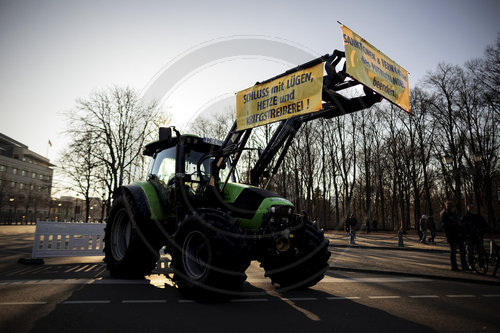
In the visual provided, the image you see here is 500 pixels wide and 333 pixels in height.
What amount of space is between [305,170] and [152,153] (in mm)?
29140

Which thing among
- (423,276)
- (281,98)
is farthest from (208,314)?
(423,276)

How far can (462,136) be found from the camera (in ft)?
98.8

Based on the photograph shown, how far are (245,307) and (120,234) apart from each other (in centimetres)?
428

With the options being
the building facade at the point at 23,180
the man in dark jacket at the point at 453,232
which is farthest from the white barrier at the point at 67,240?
the building facade at the point at 23,180

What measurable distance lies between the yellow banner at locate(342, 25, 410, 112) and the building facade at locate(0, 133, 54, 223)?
2624 inches

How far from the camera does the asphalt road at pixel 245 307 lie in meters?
3.66

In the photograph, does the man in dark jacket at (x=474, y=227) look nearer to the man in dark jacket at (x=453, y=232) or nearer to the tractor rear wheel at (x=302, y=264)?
the man in dark jacket at (x=453, y=232)

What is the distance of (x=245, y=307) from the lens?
176 inches

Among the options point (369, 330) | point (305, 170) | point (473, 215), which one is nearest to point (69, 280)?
point (369, 330)

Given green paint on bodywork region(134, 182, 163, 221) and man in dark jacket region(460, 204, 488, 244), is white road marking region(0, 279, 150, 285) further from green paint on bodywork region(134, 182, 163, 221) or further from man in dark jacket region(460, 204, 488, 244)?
man in dark jacket region(460, 204, 488, 244)

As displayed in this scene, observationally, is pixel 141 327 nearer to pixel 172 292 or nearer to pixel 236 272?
pixel 236 272

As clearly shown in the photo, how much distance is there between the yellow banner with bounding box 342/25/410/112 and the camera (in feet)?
14.7

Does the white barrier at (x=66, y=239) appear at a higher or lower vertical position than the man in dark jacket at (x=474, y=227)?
lower

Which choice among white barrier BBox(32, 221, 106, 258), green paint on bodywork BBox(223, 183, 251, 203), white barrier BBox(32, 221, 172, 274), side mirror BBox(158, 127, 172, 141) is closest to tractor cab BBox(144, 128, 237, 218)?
side mirror BBox(158, 127, 172, 141)
